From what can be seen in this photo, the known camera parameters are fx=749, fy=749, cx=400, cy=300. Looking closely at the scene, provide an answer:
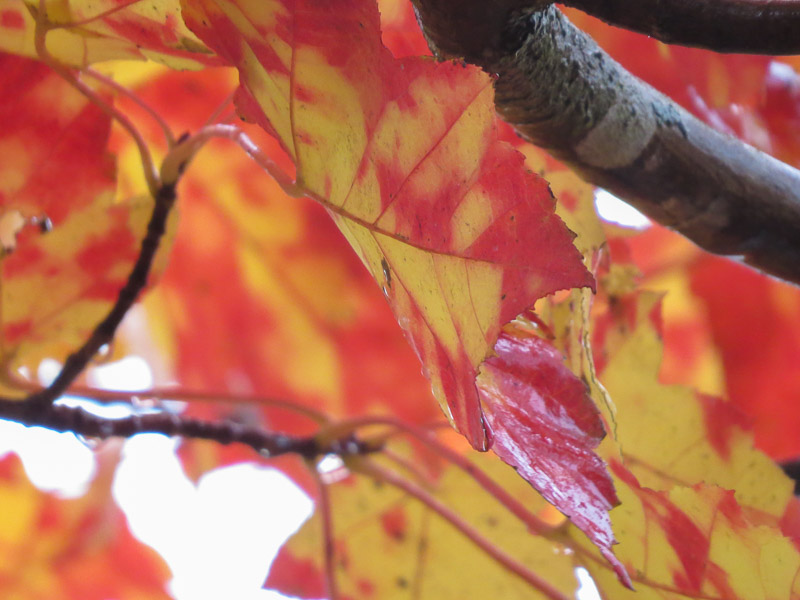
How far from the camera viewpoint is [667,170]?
261 mm

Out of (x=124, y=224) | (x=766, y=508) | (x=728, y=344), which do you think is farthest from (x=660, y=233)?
(x=124, y=224)

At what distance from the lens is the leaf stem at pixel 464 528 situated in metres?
0.34

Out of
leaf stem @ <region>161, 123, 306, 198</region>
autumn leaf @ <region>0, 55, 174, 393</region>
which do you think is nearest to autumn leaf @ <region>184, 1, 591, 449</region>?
leaf stem @ <region>161, 123, 306, 198</region>

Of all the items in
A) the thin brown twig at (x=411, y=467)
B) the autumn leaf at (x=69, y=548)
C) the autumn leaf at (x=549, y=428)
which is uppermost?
the autumn leaf at (x=549, y=428)

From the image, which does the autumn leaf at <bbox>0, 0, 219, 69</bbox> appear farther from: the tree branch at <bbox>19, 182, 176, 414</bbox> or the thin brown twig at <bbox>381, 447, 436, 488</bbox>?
the thin brown twig at <bbox>381, 447, 436, 488</bbox>

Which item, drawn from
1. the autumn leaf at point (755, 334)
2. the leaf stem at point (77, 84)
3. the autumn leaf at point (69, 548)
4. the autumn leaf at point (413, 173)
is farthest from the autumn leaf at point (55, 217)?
the autumn leaf at point (755, 334)

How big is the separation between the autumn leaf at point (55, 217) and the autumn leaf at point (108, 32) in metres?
0.03

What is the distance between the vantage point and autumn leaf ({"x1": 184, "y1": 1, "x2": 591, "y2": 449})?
7.3 inches

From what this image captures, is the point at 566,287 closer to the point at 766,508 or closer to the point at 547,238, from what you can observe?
the point at 547,238

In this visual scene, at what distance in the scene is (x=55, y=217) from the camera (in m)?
0.32

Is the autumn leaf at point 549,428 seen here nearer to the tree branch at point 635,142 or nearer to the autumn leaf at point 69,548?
the tree branch at point 635,142

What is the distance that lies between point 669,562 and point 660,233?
46 cm

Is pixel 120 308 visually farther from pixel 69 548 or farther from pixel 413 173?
pixel 69 548

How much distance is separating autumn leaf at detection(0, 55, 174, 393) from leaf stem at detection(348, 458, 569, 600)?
0.52ft
